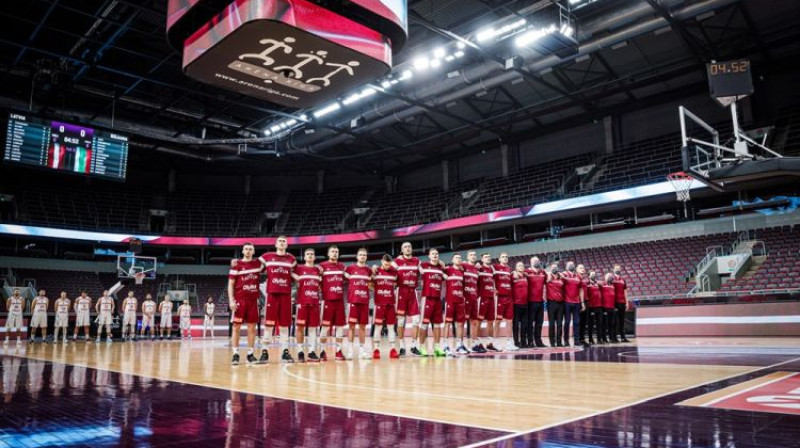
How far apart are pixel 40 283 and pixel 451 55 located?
25.3 meters

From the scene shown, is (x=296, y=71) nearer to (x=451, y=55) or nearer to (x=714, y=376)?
(x=714, y=376)

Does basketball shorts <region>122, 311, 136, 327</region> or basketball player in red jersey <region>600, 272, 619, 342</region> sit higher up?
basketball player in red jersey <region>600, 272, 619, 342</region>

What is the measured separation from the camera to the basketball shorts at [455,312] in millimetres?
10094

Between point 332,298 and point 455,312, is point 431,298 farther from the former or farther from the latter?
point 332,298

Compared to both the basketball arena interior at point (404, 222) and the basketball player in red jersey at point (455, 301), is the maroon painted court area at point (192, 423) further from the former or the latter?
the basketball player in red jersey at point (455, 301)

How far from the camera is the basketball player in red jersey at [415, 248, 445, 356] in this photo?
9875 mm

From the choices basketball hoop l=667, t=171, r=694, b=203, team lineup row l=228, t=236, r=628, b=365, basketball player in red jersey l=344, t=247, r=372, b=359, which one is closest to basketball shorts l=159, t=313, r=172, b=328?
team lineup row l=228, t=236, r=628, b=365

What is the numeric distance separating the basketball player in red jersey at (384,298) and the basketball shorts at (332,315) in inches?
27.8

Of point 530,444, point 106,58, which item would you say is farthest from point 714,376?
point 106,58

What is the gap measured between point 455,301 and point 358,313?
200cm

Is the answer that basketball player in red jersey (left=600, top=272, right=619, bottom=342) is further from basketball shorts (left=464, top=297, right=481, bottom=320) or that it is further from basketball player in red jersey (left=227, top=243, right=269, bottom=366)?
basketball player in red jersey (left=227, top=243, right=269, bottom=366)

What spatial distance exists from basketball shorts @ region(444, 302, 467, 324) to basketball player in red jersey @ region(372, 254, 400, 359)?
1043mm

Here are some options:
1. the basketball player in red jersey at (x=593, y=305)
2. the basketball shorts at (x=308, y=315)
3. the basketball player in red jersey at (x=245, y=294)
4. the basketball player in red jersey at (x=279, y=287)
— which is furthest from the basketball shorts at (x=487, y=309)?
the basketball player in red jersey at (x=245, y=294)

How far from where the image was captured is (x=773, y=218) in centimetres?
2047
